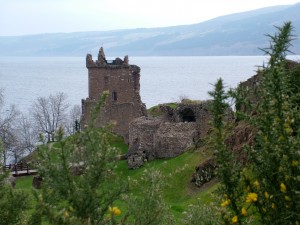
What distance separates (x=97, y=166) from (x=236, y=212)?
1.88 m

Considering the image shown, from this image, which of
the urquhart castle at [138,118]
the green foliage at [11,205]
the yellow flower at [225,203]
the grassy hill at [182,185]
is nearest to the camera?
the yellow flower at [225,203]

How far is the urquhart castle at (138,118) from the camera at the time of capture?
129ft

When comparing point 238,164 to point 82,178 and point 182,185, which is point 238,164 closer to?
point 82,178

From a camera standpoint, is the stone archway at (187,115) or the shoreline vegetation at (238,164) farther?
the stone archway at (187,115)

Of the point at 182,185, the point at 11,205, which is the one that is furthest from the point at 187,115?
the point at 11,205

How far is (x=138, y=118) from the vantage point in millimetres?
45594

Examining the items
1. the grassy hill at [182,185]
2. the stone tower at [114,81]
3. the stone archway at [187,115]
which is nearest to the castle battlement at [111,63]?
the stone tower at [114,81]

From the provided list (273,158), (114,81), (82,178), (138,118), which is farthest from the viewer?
(114,81)

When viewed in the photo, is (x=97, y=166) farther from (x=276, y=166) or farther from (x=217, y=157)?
(x=276, y=166)

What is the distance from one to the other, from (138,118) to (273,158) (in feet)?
128

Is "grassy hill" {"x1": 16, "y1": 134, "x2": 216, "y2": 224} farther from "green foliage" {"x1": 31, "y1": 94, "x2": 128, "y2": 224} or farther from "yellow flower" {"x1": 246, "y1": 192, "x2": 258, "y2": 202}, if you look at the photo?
"yellow flower" {"x1": 246, "y1": 192, "x2": 258, "y2": 202}

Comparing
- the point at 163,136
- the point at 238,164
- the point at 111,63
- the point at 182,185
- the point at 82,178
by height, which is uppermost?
the point at 238,164

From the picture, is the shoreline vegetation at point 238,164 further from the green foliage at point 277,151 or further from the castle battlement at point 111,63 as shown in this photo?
the castle battlement at point 111,63

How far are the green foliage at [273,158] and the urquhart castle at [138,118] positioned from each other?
21.5m
